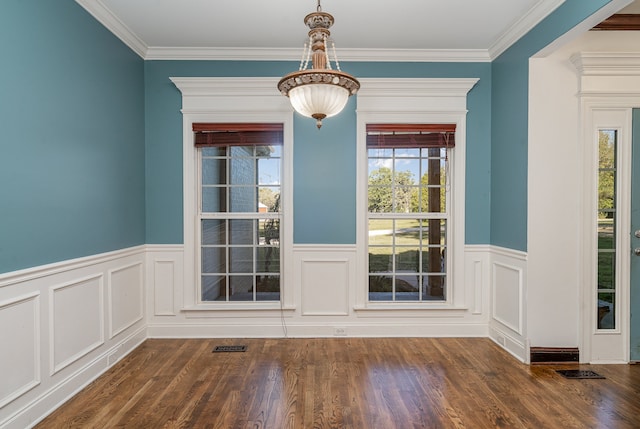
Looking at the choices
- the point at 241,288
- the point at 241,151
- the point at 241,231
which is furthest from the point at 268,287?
the point at 241,151

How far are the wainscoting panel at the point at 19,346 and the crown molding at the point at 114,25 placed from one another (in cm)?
215

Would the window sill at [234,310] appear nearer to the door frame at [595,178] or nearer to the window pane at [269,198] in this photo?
the window pane at [269,198]

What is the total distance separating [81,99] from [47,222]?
0.97 m

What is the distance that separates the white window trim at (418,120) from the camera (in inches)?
144

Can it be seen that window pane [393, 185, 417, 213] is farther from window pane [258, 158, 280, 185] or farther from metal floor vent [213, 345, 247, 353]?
metal floor vent [213, 345, 247, 353]

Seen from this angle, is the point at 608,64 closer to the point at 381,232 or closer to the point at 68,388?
the point at 381,232

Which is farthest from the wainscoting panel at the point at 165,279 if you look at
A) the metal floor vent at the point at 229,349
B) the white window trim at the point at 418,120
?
the white window trim at the point at 418,120

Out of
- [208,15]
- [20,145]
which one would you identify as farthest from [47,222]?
[208,15]

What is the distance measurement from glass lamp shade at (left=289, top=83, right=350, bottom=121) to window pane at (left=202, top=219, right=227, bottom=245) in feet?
6.34

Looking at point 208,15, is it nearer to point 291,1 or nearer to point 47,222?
point 291,1

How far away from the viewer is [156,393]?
258 cm

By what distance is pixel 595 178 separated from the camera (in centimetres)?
306

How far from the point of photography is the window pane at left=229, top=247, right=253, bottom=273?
3844mm

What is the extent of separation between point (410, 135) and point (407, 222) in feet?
3.02
